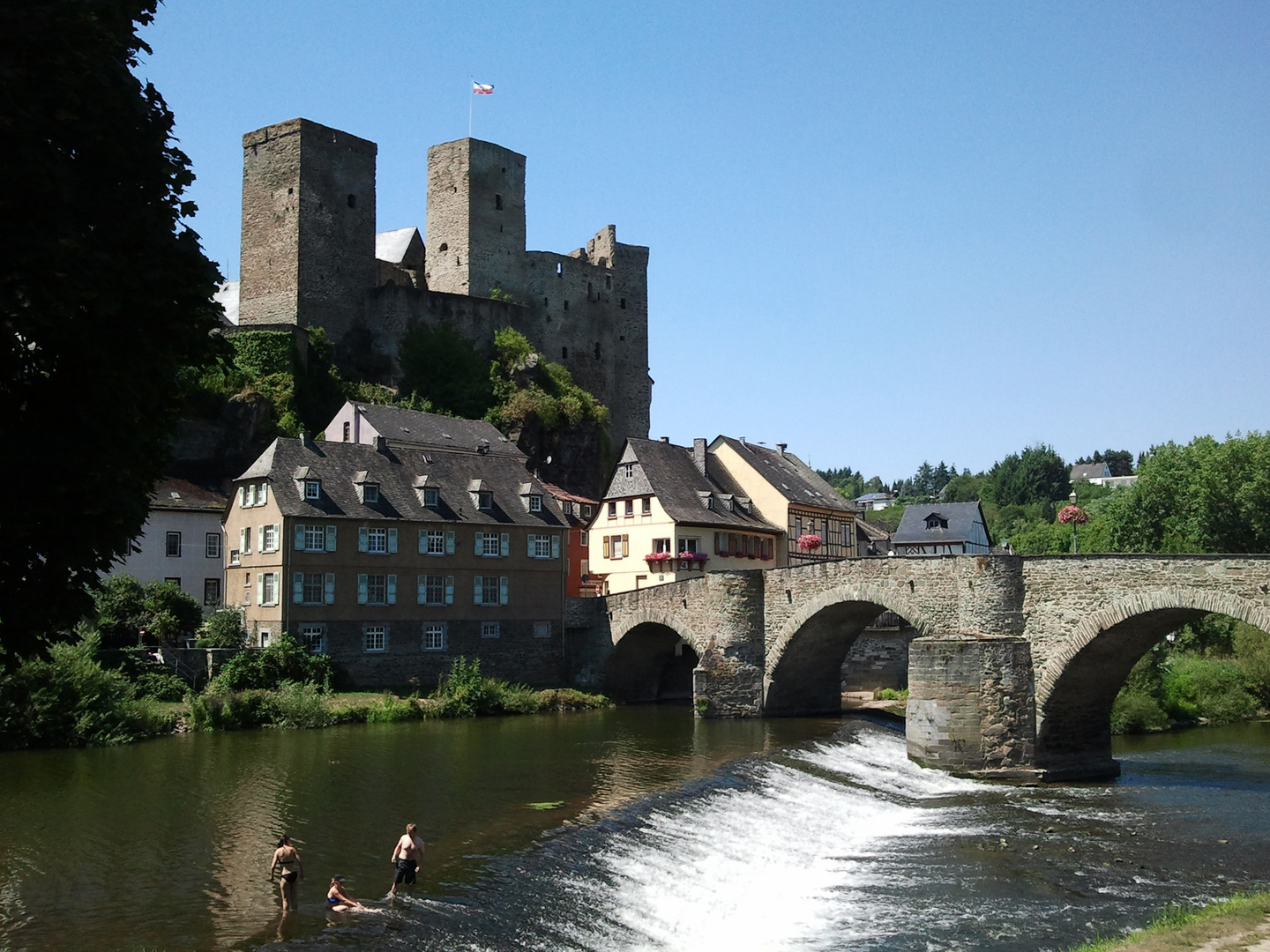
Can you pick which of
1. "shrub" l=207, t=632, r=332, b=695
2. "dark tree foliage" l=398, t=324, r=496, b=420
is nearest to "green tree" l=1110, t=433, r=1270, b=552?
"dark tree foliage" l=398, t=324, r=496, b=420

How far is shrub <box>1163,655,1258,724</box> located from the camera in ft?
118

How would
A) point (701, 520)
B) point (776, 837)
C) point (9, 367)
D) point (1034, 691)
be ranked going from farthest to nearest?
point (701, 520)
point (1034, 691)
point (776, 837)
point (9, 367)

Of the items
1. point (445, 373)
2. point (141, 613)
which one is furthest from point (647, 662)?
point (445, 373)

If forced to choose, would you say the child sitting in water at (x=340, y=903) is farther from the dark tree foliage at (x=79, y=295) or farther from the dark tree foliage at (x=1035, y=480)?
the dark tree foliage at (x=1035, y=480)

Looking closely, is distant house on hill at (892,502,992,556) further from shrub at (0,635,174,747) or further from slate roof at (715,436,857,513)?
shrub at (0,635,174,747)

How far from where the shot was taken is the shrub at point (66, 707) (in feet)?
88.4

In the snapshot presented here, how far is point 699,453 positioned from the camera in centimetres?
5159

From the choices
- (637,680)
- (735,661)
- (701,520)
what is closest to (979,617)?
(735,661)

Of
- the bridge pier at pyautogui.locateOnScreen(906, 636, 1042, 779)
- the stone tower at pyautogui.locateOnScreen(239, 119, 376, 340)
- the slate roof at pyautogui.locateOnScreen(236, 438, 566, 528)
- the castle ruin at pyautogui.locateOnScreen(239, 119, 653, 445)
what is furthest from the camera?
the castle ruin at pyautogui.locateOnScreen(239, 119, 653, 445)

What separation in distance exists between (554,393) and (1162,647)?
31.1 meters

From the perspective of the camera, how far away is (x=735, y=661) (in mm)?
35250

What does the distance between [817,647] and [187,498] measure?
2229 cm

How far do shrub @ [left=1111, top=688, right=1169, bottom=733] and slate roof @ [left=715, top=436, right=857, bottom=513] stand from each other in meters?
19.9

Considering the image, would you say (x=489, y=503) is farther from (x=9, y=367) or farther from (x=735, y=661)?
(x=9, y=367)
